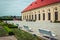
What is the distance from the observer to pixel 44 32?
12727 mm

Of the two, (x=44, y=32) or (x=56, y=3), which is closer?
(x=44, y=32)

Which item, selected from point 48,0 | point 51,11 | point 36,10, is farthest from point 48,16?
point 36,10

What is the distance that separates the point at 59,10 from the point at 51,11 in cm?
318

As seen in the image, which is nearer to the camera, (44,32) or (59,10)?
(44,32)

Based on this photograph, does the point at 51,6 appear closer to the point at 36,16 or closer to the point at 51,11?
the point at 51,11

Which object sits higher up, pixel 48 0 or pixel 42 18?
pixel 48 0

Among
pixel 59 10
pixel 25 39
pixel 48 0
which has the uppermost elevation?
pixel 48 0

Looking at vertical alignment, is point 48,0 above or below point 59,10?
above

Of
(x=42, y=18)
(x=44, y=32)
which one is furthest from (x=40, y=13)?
(x=44, y=32)

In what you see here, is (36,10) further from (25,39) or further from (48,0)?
(25,39)

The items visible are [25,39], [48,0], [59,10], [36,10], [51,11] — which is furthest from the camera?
[36,10]

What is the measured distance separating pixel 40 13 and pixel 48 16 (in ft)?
19.2

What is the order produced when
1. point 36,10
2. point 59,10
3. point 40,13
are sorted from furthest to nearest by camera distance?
1. point 36,10
2. point 40,13
3. point 59,10

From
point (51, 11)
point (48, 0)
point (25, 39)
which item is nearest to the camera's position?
point (25, 39)
